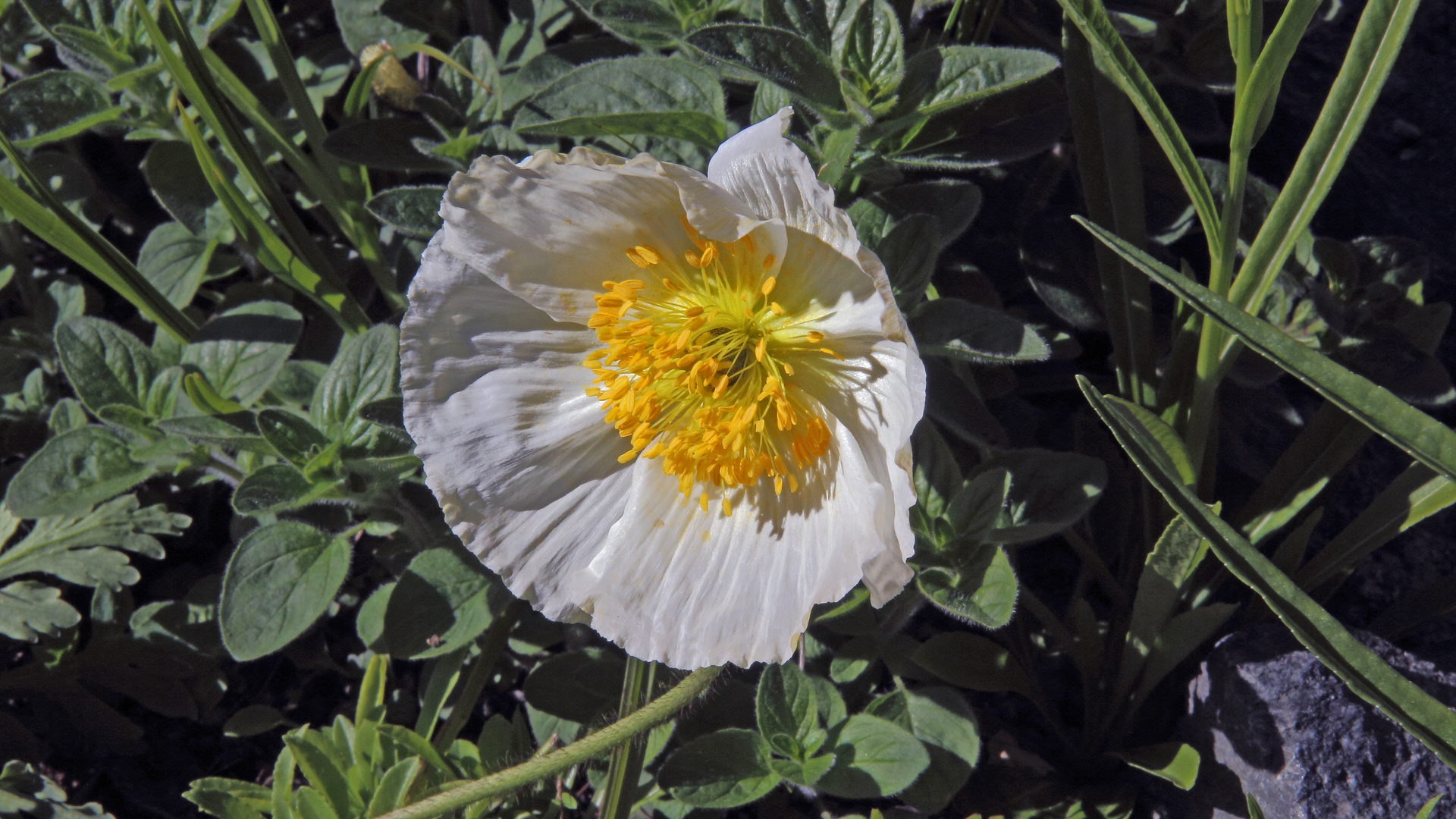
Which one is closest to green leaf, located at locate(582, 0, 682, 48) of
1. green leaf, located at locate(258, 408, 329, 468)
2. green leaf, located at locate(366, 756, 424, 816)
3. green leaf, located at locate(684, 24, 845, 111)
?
green leaf, located at locate(684, 24, 845, 111)

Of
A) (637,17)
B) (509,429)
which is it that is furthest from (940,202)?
(509,429)

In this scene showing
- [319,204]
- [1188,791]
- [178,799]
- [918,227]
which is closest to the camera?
[918,227]

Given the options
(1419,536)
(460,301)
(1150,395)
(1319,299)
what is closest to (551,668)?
(460,301)

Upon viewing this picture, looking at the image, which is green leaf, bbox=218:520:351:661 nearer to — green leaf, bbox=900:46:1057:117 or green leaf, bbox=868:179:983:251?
green leaf, bbox=868:179:983:251

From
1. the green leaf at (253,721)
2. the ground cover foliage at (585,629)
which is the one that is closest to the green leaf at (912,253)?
the ground cover foliage at (585,629)

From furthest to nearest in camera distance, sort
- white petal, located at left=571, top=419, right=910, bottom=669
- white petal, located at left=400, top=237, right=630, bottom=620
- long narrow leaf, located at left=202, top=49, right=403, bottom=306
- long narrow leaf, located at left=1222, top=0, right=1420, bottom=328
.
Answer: long narrow leaf, located at left=202, top=49, right=403, bottom=306, white petal, located at left=400, top=237, right=630, bottom=620, white petal, located at left=571, top=419, right=910, bottom=669, long narrow leaf, located at left=1222, top=0, right=1420, bottom=328

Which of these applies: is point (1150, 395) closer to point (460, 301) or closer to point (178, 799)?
point (460, 301)
